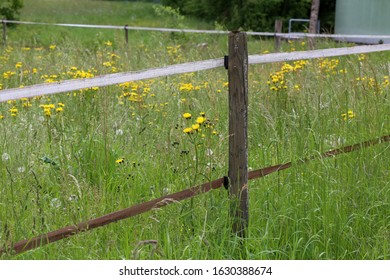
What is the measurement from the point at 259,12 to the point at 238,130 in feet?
91.3

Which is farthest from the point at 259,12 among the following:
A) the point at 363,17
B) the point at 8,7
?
the point at 8,7

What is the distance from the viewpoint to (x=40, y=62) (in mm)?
10031

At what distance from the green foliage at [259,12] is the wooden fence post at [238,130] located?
1030 inches

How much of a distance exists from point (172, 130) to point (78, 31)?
25.4 metres

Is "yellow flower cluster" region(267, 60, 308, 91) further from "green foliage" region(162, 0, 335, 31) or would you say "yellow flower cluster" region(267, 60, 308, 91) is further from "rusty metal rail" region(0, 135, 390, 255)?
"green foliage" region(162, 0, 335, 31)

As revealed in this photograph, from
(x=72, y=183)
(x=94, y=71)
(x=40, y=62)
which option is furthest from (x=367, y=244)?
(x=40, y=62)

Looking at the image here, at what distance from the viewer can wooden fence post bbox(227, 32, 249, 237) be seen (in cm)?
399

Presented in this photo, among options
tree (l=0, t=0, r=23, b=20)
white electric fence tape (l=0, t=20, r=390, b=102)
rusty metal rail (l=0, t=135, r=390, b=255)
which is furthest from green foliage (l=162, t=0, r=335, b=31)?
rusty metal rail (l=0, t=135, r=390, b=255)

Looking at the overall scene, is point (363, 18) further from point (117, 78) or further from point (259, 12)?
point (117, 78)

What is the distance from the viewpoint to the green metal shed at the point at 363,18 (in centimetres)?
2167

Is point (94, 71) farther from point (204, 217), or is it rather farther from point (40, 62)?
point (204, 217)

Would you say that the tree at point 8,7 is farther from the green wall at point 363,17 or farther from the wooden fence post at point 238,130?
the wooden fence post at point 238,130

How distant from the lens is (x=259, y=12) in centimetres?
3119

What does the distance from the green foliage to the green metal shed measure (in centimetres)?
484
